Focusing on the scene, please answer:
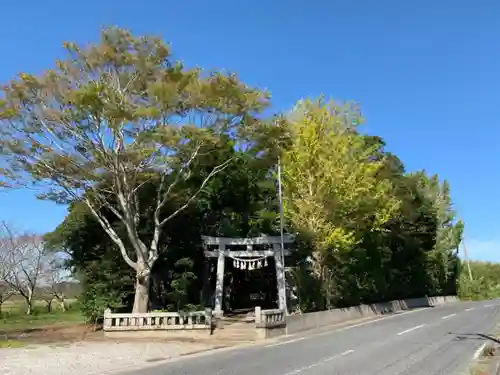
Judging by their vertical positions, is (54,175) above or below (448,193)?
below

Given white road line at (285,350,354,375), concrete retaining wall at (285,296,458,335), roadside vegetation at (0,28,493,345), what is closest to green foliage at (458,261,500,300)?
concrete retaining wall at (285,296,458,335)

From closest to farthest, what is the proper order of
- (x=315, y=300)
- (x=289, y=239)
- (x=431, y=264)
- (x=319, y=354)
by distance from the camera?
(x=319, y=354) → (x=289, y=239) → (x=315, y=300) → (x=431, y=264)

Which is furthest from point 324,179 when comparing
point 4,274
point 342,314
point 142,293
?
point 4,274

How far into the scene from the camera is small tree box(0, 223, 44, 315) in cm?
5347

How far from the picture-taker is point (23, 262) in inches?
2165

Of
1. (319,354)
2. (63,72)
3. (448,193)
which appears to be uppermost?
(448,193)

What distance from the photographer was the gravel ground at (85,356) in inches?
543

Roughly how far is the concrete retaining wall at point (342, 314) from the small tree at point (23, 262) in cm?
3450

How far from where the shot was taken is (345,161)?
106ft

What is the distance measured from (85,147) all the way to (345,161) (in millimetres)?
16515

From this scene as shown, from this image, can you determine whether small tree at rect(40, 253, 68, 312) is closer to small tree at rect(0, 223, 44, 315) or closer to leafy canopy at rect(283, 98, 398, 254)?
small tree at rect(0, 223, 44, 315)

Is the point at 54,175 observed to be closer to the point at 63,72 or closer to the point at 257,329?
the point at 63,72

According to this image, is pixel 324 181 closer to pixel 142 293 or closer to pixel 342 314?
pixel 342 314

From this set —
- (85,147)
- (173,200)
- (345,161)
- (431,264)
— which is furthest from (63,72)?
(431,264)
